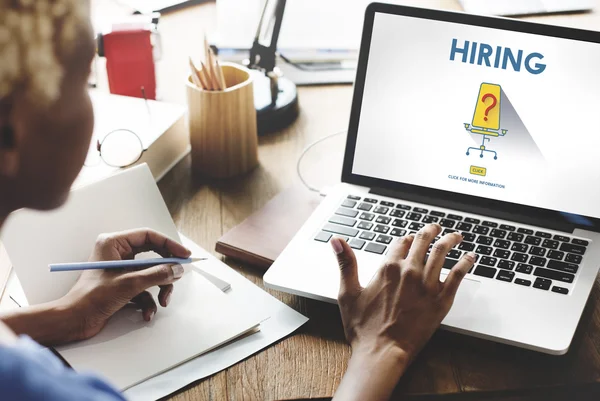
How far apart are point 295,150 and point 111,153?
35 centimetres

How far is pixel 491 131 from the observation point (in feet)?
3.26

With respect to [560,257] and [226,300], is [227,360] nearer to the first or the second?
[226,300]

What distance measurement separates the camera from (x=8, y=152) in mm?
535

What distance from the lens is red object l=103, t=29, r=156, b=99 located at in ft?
4.36

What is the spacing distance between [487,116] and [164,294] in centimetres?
52

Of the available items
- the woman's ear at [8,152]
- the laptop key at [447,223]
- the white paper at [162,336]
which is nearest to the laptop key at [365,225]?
the laptop key at [447,223]

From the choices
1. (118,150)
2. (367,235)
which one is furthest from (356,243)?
(118,150)

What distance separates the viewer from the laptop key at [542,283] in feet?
2.90

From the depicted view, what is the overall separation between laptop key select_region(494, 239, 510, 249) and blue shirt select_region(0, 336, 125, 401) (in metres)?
0.66

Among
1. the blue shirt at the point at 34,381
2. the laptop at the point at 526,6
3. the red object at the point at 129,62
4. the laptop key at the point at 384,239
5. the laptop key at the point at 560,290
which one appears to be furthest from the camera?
the laptop at the point at 526,6

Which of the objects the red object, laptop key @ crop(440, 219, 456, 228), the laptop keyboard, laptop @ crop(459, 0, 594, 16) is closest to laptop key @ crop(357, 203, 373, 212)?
the laptop keyboard

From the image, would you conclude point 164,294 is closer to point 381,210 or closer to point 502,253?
point 381,210

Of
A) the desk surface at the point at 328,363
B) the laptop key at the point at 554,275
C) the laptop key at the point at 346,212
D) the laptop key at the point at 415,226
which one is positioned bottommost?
the desk surface at the point at 328,363

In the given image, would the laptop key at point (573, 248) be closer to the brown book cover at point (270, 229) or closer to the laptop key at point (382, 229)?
the laptop key at point (382, 229)
